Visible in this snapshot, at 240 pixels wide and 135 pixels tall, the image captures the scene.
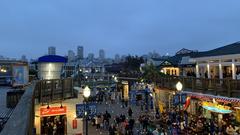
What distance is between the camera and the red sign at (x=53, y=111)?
17.8 metres

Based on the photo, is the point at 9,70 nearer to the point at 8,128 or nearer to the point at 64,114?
the point at 64,114

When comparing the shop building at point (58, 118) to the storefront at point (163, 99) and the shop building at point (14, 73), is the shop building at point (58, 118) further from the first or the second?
the storefront at point (163, 99)

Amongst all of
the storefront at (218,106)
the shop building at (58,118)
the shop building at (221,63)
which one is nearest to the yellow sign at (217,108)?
the storefront at (218,106)

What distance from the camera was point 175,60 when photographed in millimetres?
38219

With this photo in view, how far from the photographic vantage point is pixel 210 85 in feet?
61.5

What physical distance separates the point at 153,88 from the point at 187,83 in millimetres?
8835

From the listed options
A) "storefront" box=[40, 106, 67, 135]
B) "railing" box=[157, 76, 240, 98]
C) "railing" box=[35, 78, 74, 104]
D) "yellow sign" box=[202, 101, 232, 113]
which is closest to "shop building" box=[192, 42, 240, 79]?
"railing" box=[157, 76, 240, 98]

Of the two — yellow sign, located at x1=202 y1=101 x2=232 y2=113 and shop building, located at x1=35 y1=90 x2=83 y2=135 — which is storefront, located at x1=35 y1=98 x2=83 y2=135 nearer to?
shop building, located at x1=35 y1=90 x2=83 y2=135

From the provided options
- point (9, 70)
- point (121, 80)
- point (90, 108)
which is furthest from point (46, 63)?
point (121, 80)

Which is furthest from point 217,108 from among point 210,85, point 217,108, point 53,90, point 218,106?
point 53,90

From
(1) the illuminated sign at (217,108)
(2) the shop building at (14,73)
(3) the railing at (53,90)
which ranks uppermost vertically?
(2) the shop building at (14,73)

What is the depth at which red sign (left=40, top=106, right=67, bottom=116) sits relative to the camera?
17.8 metres

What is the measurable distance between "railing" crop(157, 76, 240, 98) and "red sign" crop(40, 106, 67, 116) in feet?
29.8

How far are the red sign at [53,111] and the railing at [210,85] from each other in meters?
9.09
